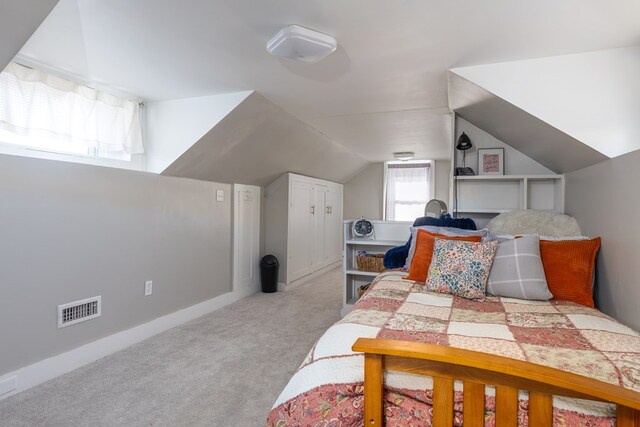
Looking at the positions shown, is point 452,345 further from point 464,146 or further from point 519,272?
point 464,146

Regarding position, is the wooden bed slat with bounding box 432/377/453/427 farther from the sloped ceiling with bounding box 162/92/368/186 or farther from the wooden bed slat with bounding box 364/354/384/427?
the sloped ceiling with bounding box 162/92/368/186

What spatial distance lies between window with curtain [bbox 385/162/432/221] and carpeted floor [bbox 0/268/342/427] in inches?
141

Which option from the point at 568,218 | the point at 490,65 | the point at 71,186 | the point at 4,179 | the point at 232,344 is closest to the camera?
the point at 4,179

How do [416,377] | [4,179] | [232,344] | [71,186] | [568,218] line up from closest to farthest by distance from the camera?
[416,377] → [4,179] → [71,186] → [568,218] → [232,344]

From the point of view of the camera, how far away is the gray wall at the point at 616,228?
1.75 m

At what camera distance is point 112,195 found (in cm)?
260

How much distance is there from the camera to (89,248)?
2439 millimetres

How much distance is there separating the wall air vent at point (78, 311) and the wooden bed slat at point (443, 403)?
2409mm

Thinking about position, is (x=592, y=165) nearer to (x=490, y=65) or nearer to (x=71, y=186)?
(x=490, y=65)

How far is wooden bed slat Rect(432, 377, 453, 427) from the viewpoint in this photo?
3.16 ft

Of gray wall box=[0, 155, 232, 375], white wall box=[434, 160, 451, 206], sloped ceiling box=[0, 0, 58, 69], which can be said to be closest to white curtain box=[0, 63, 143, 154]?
gray wall box=[0, 155, 232, 375]

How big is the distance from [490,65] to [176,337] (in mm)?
3112

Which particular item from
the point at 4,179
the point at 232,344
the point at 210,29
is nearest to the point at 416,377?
the point at 210,29

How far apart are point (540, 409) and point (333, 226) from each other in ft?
17.8
